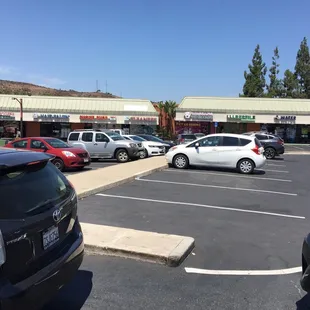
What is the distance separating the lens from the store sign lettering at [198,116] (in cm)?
4678

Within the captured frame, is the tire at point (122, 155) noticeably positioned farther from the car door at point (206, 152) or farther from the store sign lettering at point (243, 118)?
the store sign lettering at point (243, 118)

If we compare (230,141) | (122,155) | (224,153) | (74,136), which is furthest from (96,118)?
(224,153)

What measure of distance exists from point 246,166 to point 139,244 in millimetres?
10769

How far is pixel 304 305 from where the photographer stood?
3.91 meters

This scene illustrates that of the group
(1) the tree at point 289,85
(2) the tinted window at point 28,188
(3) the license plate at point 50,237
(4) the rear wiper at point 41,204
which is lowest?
(3) the license plate at point 50,237

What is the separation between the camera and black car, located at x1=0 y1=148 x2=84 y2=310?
8.86 feet

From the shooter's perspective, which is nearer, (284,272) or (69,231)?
(69,231)

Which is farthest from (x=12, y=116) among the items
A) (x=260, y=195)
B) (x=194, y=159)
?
(x=260, y=195)

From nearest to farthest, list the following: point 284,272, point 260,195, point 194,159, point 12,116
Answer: point 284,272, point 260,195, point 194,159, point 12,116

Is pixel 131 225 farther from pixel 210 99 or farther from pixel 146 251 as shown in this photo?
pixel 210 99

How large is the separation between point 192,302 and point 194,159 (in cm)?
1229

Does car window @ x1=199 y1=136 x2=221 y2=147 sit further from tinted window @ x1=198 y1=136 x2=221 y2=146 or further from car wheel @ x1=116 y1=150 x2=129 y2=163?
car wheel @ x1=116 y1=150 x2=129 y2=163

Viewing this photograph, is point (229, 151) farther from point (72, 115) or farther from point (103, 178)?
point (72, 115)

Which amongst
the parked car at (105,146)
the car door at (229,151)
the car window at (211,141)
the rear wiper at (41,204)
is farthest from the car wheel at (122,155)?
the rear wiper at (41,204)
